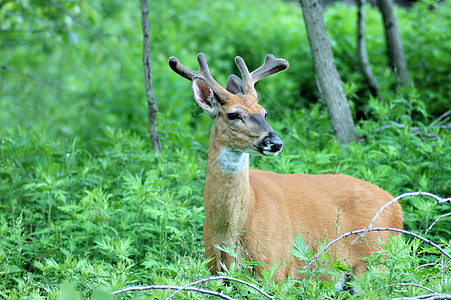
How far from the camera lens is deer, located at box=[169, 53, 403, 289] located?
4.28 meters

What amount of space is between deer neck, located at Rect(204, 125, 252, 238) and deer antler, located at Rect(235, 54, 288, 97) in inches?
25.5

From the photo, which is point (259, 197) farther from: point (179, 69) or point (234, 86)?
point (179, 69)

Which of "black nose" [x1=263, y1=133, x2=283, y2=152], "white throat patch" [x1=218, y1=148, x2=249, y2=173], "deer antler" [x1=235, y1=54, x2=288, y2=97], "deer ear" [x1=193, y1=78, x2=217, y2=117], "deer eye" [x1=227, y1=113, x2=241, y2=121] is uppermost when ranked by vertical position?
"deer antler" [x1=235, y1=54, x2=288, y2=97]

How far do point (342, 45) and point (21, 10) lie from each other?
553 cm

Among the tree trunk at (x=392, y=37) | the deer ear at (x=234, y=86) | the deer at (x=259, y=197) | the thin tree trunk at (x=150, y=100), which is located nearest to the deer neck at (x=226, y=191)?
the deer at (x=259, y=197)

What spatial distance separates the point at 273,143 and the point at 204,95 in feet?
2.82

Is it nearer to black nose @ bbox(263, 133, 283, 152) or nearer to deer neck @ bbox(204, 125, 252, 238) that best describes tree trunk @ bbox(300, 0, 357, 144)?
deer neck @ bbox(204, 125, 252, 238)

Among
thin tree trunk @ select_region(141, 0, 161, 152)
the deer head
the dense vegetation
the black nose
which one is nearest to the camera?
the dense vegetation

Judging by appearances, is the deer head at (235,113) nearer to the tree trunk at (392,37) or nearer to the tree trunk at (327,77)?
the tree trunk at (327,77)

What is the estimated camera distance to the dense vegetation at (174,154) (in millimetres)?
3748

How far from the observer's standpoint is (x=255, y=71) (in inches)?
201

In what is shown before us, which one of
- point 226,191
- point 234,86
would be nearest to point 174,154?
point 234,86

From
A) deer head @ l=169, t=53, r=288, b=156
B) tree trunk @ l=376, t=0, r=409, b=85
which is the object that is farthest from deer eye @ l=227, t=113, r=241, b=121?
tree trunk @ l=376, t=0, r=409, b=85

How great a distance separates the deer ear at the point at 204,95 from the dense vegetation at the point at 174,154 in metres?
0.84
